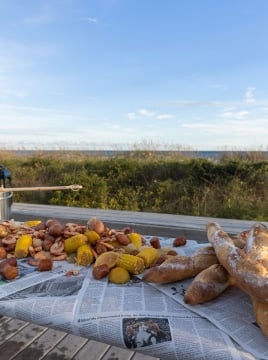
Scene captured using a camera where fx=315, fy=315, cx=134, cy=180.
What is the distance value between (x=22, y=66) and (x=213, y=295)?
4871mm

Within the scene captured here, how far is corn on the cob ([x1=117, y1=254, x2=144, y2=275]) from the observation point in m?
0.80

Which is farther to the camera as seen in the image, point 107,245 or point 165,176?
point 165,176

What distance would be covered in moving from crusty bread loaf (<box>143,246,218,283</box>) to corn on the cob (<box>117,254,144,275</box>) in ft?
0.20

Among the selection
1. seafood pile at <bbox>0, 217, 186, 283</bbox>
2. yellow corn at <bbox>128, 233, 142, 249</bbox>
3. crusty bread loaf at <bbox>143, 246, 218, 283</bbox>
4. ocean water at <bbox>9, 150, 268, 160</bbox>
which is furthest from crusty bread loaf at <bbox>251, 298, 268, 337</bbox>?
ocean water at <bbox>9, 150, 268, 160</bbox>

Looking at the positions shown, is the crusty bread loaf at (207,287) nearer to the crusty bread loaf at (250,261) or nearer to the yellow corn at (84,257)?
the crusty bread loaf at (250,261)

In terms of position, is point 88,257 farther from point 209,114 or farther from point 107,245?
point 209,114

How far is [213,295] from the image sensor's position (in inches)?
25.6

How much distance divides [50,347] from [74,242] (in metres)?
0.70

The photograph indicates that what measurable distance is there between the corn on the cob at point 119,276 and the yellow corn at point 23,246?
A: 12.7 inches

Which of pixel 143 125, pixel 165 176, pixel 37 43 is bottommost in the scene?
pixel 165 176

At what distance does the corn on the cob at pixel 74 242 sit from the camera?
3.04 feet

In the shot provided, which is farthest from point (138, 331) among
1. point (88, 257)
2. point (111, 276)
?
point (88, 257)

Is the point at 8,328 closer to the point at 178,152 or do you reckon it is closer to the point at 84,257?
the point at 84,257

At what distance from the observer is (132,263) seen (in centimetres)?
81
